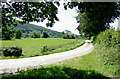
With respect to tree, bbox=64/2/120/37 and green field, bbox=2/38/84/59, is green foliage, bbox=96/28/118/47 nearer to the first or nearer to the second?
tree, bbox=64/2/120/37

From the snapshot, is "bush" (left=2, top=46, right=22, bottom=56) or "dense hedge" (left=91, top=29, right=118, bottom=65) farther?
"bush" (left=2, top=46, right=22, bottom=56)

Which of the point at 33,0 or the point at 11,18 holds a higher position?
the point at 33,0

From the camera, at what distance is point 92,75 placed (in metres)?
4.94

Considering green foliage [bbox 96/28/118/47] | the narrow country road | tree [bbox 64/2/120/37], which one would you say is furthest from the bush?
green foliage [bbox 96/28/118/47]

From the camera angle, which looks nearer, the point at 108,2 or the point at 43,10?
the point at 108,2

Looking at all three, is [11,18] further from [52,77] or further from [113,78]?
[113,78]

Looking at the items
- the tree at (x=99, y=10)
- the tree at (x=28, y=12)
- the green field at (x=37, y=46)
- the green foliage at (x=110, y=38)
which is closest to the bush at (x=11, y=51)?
the green field at (x=37, y=46)

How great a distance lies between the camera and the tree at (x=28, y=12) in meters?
4.68

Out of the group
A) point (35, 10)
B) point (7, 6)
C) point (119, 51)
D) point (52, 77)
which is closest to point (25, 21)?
point (35, 10)

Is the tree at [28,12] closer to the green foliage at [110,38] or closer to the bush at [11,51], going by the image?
the green foliage at [110,38]

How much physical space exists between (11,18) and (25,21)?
0.87 meters

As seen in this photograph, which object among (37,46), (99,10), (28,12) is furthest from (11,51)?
(37,46)

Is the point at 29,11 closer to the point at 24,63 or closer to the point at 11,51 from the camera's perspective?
the point at 24,63

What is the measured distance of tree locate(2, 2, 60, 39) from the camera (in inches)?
184
